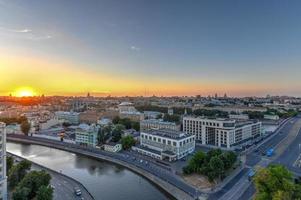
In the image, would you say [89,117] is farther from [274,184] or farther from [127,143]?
[274,184]

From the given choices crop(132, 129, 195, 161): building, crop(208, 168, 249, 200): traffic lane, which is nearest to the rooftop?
crop(132, 129, 195, 161): building

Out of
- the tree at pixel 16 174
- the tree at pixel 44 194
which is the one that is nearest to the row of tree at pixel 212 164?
the tree at pixel 44 194

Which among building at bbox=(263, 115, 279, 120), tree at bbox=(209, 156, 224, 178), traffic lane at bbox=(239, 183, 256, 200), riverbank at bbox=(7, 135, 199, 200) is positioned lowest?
riverbank at bbox=(7, 135, 199, 200)

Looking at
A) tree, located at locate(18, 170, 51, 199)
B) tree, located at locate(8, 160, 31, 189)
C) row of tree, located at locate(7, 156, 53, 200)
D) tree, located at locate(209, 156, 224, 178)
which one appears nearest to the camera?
row of tree, located at locate(7, 156, 53, 200)

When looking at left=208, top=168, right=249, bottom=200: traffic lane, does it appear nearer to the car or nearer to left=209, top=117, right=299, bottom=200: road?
left=209, top=117, right=299, bottom=200: road

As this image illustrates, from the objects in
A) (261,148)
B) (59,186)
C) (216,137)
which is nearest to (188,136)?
(216,137)

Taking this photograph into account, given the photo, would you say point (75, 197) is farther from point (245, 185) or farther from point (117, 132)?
point (117, 132)

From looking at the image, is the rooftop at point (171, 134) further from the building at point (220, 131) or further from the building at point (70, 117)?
the building at point (70, 117)

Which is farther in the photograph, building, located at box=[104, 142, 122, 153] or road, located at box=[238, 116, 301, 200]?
building, located at box=[104, 142, 122, 153]
